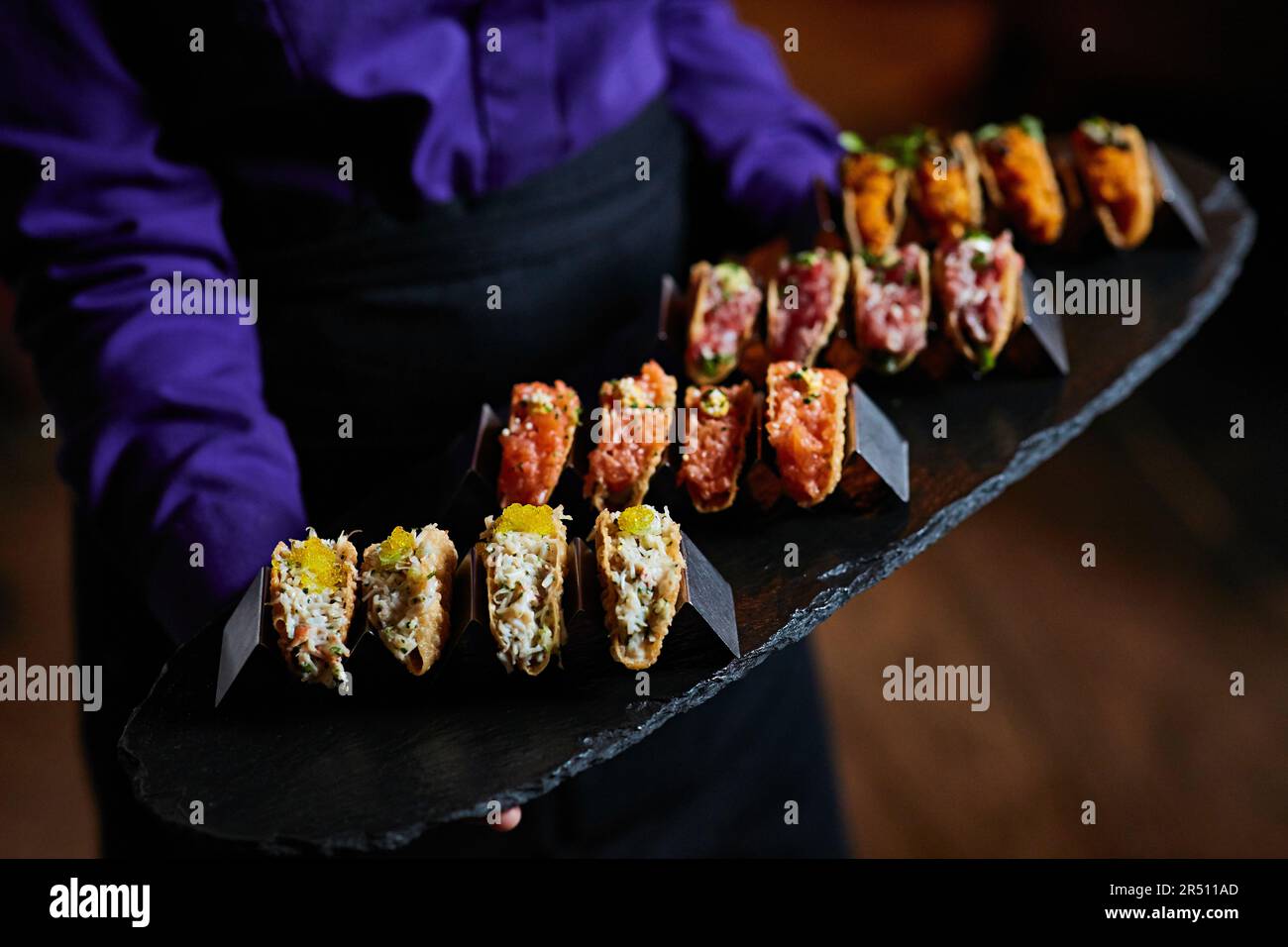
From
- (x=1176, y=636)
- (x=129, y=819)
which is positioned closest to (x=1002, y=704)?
(x=1176, y=636)

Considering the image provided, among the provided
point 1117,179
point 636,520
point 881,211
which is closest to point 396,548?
point 636,520

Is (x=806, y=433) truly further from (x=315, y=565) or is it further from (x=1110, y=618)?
(x=1110, y=618)

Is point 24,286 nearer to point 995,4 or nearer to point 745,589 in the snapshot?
point 745,589

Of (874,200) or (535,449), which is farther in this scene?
(874,200)

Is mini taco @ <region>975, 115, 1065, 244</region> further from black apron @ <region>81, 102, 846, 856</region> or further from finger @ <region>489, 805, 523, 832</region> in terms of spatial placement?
finger @ <region>489, 805, 523, 832</region>

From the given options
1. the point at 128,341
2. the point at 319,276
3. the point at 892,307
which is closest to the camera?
the point at 128,341

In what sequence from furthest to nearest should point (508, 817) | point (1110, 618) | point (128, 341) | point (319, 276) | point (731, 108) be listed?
1. point (1110, 618)
2. point (731, 108)
3. point (319, 276)
4. point (128, 341)
5. point (508, 817)
